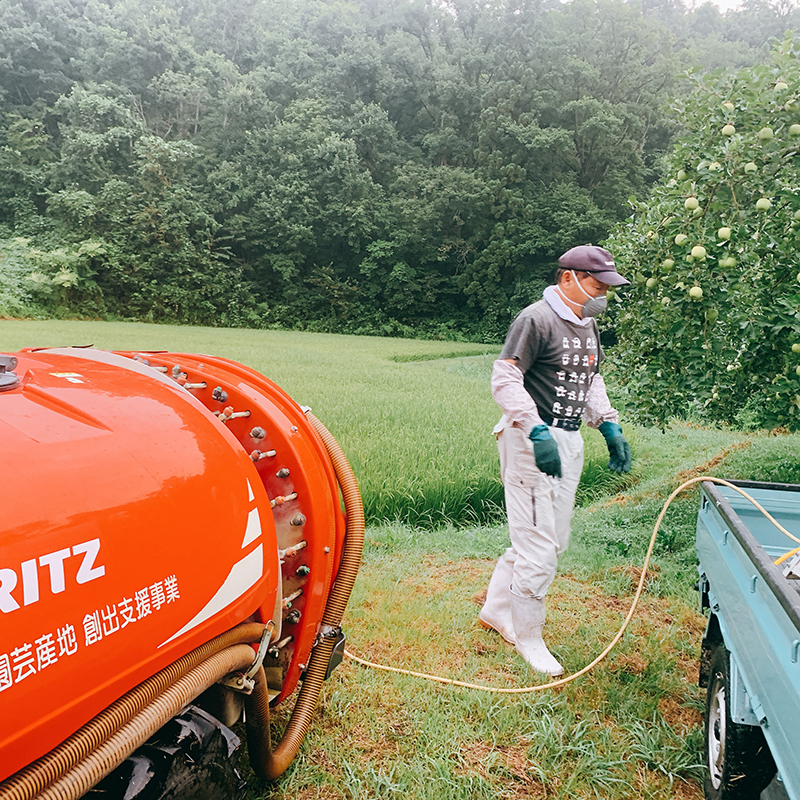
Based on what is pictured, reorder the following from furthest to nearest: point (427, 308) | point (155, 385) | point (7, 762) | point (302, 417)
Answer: point (427, 308) < point (302, 417) < point (155, 385) < point (7, 762)

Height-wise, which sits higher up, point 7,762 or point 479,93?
point 479,93

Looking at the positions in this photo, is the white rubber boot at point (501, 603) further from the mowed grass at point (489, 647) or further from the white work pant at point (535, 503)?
the white work pant at point (535, 503)

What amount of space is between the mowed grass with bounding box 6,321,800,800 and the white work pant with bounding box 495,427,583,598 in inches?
17.1

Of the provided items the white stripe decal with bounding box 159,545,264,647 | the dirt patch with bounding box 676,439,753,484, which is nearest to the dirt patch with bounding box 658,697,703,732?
the white stripe decal with bounding box 159,545,264,647

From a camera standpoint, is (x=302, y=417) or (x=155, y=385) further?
(x=302, y=417)

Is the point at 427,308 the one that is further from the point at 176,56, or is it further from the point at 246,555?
the point at 246,555

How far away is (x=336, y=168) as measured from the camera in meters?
30.8

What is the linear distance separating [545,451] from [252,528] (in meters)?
1.46

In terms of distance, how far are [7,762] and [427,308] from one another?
30.8 metres

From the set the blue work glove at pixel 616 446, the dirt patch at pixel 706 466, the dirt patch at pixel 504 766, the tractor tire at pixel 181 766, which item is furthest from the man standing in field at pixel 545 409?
the dirt patch at pixel 706 466

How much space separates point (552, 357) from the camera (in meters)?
2.99

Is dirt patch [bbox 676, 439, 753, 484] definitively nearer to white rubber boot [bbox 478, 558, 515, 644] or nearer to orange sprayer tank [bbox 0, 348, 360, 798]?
white rubber boot [bbox 478, 558, 515, 644]

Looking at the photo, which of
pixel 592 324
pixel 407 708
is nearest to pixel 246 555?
pixel 407 708

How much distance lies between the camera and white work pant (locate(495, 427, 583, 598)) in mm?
2941
